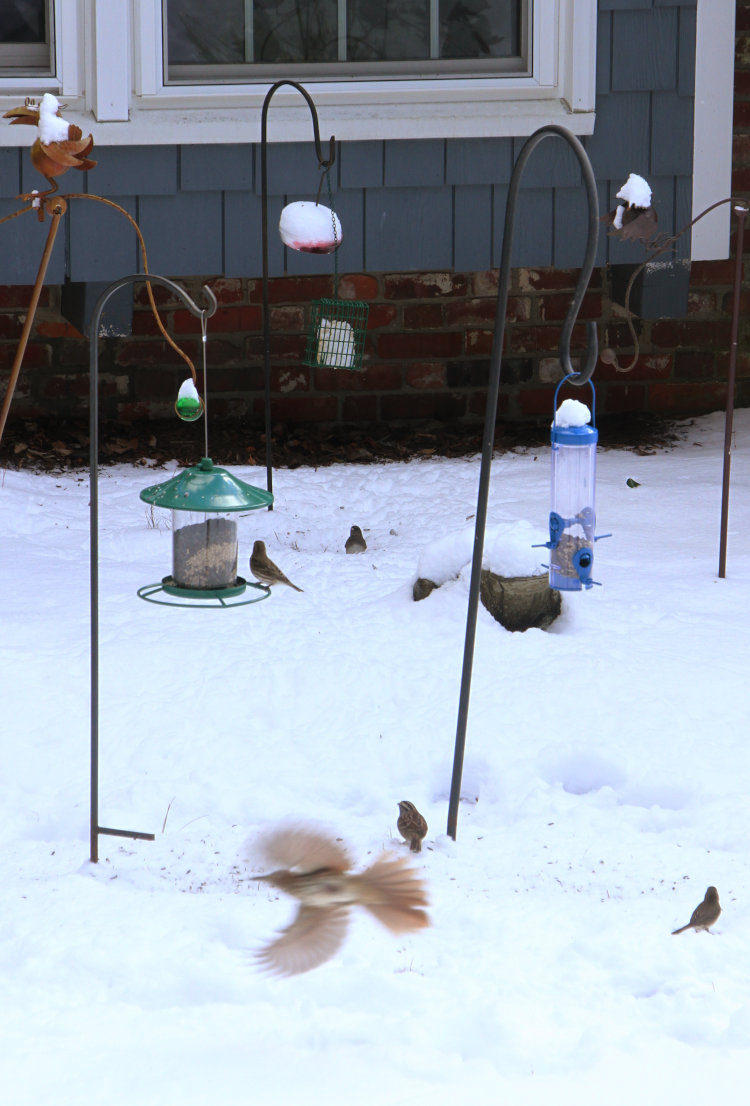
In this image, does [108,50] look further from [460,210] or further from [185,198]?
[460,210]

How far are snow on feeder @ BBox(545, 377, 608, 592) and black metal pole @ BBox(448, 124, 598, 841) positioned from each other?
23 centimetres

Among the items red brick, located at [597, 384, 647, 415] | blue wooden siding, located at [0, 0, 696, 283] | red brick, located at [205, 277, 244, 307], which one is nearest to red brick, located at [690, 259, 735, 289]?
red brick, located at [597, 384, 647, 415]

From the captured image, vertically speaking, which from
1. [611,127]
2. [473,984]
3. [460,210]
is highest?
[611,127]

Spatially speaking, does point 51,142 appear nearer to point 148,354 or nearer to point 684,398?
point 148,354

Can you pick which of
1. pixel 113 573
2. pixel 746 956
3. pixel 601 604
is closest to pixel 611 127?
pixel 601 604

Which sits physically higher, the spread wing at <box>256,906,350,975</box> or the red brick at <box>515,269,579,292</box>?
the red brick at <box>515,269,579,292</box>

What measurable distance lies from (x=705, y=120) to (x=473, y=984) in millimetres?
4217

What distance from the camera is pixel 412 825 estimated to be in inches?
112

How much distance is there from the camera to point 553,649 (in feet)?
12.3

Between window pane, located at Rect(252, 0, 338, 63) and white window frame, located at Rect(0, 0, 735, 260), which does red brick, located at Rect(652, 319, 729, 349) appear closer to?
white window frame, located at Rect(0, 0, 735, 260)

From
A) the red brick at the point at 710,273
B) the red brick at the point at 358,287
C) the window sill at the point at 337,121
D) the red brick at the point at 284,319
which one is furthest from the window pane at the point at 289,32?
the red brick at the point at 710,273

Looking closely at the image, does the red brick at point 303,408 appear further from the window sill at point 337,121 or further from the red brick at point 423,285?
the window sill at point 337,121

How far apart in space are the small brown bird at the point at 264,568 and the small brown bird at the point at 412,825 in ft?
4.45

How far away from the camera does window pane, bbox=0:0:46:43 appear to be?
507 centimetres
